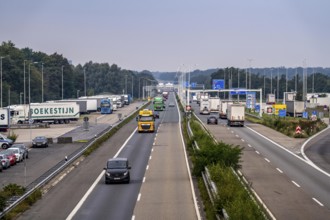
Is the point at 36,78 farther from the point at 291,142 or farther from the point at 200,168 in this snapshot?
the point at 200,168

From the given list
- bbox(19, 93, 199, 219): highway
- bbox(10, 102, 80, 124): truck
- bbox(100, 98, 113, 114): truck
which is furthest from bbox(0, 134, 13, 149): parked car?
bbox(100, 98, 113, 114): truck

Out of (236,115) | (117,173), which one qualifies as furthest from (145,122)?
(117,173)

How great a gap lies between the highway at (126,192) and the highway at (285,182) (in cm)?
418

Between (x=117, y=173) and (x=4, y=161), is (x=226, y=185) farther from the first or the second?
(x=4, y=161)

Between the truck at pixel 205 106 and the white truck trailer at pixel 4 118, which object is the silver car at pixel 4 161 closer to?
the white truck trailer at pixel 4 118

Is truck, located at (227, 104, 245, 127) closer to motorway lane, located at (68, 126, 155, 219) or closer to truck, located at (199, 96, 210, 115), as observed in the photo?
truck, located at (199, 96, 210, 115)

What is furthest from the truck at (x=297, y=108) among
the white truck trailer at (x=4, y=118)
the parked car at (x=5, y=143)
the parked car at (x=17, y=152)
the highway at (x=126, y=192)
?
the parked car at (x=17, y=152)

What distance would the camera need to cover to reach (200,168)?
137 ft

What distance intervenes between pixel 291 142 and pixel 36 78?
120 meters

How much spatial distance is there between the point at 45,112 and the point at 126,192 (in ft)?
250

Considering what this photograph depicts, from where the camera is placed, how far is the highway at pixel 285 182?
3164cm

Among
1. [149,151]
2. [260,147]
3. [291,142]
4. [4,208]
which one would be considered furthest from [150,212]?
[291,142]

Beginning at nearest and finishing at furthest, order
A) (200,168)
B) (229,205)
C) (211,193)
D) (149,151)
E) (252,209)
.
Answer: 1. (252,209)
2. (229,205)
3. (211,193)
4. (200,168)
5. (149,151)

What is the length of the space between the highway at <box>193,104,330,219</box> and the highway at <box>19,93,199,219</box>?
4.18m
